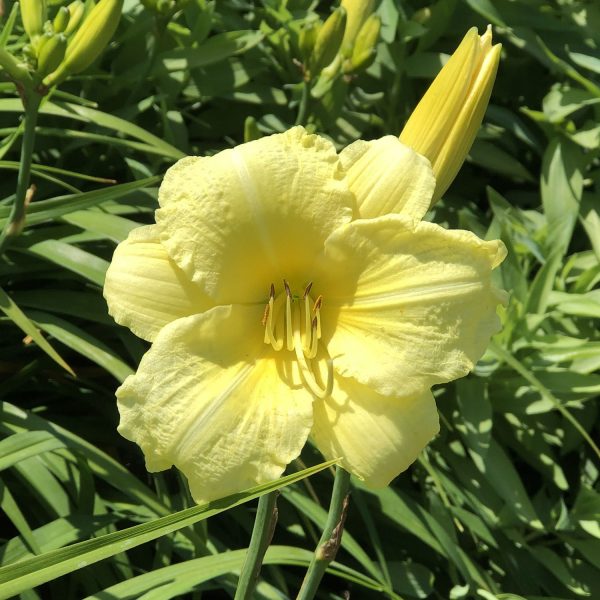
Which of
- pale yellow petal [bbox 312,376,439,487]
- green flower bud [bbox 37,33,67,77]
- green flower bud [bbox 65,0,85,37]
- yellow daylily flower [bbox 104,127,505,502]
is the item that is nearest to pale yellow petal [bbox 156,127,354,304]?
yellow daylily flower [bbox 104,127,505,502]

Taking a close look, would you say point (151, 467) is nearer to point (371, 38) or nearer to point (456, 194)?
point (371, 38)

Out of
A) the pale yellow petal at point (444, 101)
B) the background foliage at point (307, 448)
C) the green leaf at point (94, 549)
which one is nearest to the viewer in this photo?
the green leaf at point (94, 549)

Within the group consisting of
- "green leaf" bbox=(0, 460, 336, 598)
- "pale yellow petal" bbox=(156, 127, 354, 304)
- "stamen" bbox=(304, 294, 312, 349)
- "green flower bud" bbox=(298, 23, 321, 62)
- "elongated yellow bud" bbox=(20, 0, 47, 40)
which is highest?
"elongated yellow bud" bbox=(20, 0, 47, 40)

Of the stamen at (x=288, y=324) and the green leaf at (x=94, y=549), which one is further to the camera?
the stamen at (x=288, y=324)

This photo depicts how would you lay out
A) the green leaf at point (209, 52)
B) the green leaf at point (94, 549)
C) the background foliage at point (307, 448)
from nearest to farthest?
the green leaf at point (94, 549)
the background foliage at point (307, 448)
the green leaf at point (209, 52)

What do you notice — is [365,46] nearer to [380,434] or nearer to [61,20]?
[61,20]

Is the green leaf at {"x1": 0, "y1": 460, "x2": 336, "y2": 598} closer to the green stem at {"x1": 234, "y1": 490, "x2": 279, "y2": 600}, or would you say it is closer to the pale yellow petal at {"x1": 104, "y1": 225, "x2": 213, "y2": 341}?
the green stem at {"x1": 234, "y1": 490, "x2": 279, "y2": 600}

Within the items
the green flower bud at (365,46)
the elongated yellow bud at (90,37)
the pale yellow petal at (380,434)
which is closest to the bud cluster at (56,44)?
the elongated yellow bud at (90,37)

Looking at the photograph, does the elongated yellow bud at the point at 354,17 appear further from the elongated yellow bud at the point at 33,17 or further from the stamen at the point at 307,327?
the stamen at the point at 307,327
